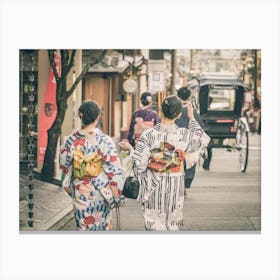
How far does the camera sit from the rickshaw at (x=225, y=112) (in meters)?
8.13

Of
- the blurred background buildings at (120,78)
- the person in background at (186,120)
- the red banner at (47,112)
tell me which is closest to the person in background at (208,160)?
the person in background at (186,120)

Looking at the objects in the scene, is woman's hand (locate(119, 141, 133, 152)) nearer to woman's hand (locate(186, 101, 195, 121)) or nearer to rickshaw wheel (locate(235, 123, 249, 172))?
woman's hand (locate(186, 101, 195, 121))

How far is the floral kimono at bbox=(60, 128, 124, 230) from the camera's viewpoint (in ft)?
21.1

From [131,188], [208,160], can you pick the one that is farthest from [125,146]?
[208,160]

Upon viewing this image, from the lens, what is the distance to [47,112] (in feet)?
26.8

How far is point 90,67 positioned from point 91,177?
207 cm

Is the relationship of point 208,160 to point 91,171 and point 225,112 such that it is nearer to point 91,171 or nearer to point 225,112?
point 225,112

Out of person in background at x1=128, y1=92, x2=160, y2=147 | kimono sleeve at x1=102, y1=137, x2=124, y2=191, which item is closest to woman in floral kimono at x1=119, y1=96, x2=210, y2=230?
kimono sleeve at x1=102, y1=137, x2=124, y2=191

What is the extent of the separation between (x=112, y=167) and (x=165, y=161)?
593mm

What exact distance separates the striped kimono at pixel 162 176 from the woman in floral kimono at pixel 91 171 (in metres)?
0.38

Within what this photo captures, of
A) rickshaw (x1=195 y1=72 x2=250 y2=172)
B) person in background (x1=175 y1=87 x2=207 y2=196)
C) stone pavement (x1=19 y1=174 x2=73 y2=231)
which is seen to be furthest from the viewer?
rickshaw (x1=195 y1=72 x2=250 y2=172)

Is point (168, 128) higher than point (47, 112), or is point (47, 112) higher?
point (47, 112)

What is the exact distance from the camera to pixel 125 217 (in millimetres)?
7422
